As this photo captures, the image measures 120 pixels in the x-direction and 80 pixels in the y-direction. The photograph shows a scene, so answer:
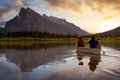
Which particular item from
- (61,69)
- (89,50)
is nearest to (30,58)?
(89,50)

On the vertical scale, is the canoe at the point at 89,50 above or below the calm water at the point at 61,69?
above

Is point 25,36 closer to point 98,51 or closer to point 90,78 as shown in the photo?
point 98,51

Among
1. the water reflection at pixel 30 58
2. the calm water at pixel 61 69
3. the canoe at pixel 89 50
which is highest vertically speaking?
the canoe at pixel 89 50

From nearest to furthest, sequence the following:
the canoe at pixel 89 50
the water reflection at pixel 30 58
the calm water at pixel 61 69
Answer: the calm water at pixel 61 69 < the water reflection at pixel 30 58 < the canoe at pixel 89 50

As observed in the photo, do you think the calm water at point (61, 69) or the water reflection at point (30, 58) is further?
the water reflection at point (30, 58)

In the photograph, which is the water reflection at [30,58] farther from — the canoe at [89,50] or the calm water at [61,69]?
the canoe at [89,50]

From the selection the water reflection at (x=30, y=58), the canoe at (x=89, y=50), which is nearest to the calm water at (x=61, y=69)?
the water reflection at (x=30, y=58)

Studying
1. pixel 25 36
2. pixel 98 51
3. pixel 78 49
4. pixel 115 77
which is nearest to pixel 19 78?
pixel 115 77

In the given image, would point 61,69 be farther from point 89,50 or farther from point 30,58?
point 89,50

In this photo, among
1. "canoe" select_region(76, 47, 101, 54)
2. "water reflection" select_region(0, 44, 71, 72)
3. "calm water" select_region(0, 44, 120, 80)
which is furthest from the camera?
"canoe" select_region(76, 47, 101, 54)

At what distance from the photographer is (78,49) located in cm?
4222

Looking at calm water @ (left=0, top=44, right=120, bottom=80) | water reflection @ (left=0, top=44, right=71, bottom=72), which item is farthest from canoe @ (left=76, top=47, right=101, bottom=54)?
calm water @ (left=0, top=44, right=120, bottom=80)

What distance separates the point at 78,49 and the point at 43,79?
26.0 meters

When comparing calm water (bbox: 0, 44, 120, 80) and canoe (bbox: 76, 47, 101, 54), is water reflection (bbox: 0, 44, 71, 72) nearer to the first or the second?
calm water (bbox: 0, 44, 120, 80)
